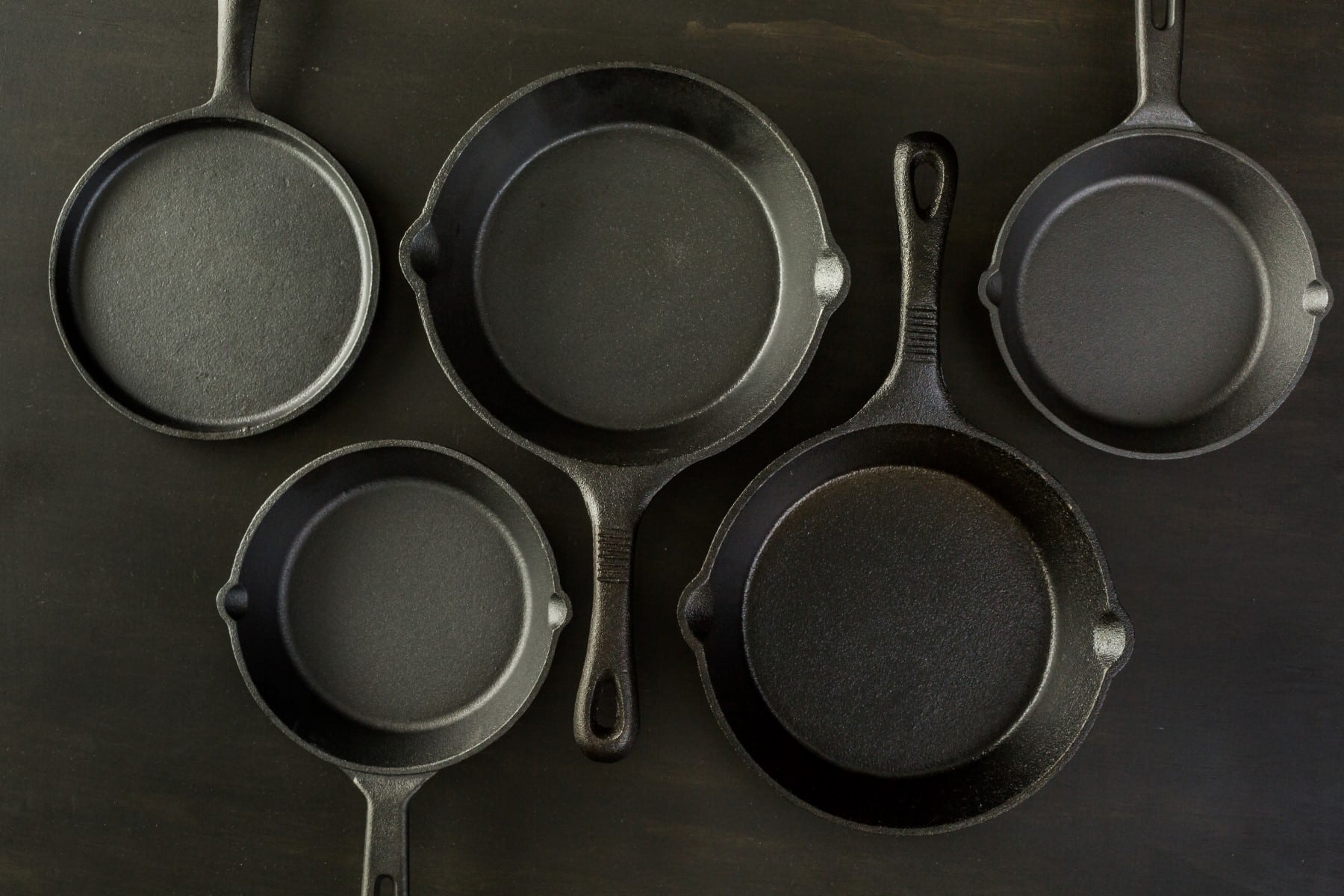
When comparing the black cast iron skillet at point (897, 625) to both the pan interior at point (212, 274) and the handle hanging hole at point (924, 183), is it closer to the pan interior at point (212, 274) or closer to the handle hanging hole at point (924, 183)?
the handle hanging hole at point (924, 183)

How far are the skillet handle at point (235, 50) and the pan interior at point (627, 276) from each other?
0.87 ft

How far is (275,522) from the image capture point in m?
0.86

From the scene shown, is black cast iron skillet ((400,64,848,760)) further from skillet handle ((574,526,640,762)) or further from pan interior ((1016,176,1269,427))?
pan interior ((1016,176,1269,427))

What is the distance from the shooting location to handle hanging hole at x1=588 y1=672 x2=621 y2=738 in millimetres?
769

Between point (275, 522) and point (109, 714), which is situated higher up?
point (275, 522)

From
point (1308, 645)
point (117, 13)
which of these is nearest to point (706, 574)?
point (1308, 645)

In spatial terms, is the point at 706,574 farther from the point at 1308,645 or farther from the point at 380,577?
the point at 1308,645

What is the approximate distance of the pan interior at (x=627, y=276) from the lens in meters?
0.87

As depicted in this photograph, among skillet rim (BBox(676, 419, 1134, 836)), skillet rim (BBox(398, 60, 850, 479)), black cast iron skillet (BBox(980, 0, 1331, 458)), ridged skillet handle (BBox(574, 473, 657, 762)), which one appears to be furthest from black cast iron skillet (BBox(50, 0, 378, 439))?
black cast iron skillet (BBox(980, 0, 1331, 458))

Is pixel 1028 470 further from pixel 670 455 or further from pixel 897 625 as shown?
pixel 670 455

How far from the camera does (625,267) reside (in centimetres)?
87

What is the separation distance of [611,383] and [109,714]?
23.3 inches

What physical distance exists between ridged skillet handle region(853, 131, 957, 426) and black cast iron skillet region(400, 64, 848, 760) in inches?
3.6

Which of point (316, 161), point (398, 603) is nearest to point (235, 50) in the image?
point (316, 161)
